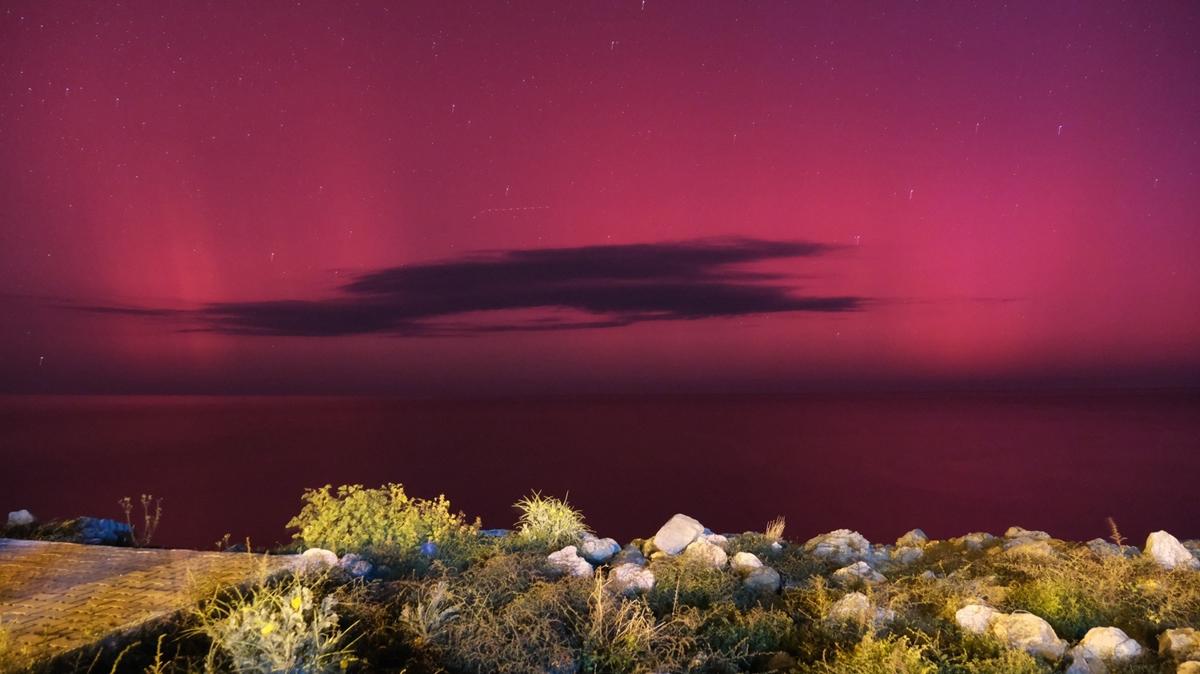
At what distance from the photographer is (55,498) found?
28.9 metres

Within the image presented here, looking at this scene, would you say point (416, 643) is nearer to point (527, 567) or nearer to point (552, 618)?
point (552, 618)

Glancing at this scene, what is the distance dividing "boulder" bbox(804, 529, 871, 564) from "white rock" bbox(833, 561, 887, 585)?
0.88 metres

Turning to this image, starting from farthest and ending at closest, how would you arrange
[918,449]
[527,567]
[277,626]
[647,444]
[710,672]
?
[647,444] → [918,449] → [527,567] → [710,672] → [277,626]

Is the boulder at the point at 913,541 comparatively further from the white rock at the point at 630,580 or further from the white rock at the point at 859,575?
the white rock at the point at 630,580

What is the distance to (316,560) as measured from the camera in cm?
670

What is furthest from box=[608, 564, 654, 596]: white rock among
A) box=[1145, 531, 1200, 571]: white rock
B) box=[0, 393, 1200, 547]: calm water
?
box=[0, 393, 1200, 547]: calm water

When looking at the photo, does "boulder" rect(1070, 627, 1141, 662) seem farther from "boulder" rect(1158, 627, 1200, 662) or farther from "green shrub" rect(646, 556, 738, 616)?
"green shrub" rect(646, 556, 738, 616)

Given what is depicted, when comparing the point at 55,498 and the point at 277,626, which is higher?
the point at 277,626

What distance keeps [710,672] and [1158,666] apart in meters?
3.53

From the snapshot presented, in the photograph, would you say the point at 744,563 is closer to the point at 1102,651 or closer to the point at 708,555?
the point at 708,555

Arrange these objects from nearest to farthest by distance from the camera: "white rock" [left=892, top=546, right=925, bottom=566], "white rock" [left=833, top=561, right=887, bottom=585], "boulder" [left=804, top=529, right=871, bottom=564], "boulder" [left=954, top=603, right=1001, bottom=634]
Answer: "boulder" [left=954, top=603, right=1001, bottom=634] → "white rock" [left=833, top=561, right=887, bottom=585] → "boulder" [left=804, top=529, right=871, bottom=564] → "white rock" [left=892, top=546, right=925, bottom=566]

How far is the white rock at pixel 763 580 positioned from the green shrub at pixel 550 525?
2.39 meters

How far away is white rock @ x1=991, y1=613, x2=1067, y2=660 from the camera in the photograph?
590 centimetres

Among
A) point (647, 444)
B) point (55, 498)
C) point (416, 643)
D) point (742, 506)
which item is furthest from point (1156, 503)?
point (55, 498)
